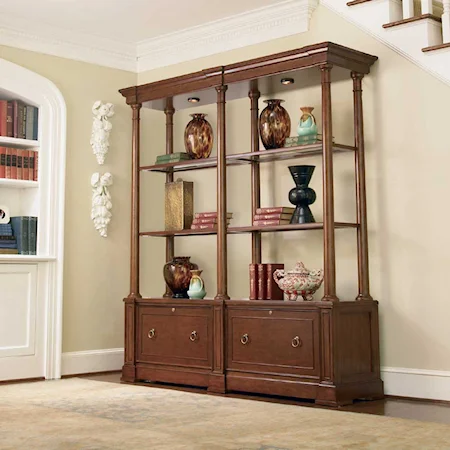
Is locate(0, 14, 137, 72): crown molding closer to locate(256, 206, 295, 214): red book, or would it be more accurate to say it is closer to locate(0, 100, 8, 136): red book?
locate(0, 100, 8, 136): red book

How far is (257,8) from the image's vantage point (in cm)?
575

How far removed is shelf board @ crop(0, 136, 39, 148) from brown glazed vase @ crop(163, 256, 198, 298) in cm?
137

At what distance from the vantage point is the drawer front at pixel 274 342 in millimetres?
4773

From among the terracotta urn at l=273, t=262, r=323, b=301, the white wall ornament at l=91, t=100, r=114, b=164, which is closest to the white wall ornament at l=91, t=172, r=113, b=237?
the white wall ornament at l=91, t=100, r=114, b=164

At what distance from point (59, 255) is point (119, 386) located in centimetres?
116

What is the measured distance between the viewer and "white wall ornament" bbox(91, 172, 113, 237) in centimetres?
625

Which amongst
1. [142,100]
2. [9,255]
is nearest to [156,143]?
[142,100]

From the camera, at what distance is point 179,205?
583 centimetres

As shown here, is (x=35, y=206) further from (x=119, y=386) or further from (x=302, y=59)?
(x=302, y=59)

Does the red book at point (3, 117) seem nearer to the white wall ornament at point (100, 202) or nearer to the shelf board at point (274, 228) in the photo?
the white wall ornament at point (100, 202)

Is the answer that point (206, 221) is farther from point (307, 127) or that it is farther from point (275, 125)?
point (307, 127)

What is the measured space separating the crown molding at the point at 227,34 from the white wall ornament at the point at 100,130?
0.57 meters

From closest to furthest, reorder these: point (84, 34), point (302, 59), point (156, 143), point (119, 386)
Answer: point (302, 59) → point (119, 386) → point (84, 34) → point (156, 143)

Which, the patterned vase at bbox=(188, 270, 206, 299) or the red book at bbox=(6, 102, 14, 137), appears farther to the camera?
the red book at bbox=(6, 102, 14, 137)
